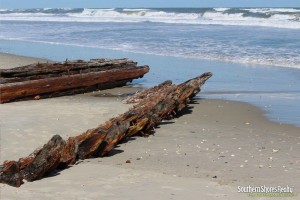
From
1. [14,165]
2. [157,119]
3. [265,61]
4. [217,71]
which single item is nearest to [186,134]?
[157,119]

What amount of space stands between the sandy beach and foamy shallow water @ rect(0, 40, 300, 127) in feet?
1.72

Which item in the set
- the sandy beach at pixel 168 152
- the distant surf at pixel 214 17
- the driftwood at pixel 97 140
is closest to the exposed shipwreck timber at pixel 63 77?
the sandy beach at pixel 168 152

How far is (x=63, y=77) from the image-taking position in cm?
1032

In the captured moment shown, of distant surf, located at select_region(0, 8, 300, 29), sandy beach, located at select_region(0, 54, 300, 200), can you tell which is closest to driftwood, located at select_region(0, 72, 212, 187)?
sandy beach, located at select_region(0, 54, 300, 200)

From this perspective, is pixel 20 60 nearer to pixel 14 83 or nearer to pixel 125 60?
pixel 125 60

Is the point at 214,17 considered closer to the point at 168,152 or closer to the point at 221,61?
the point at 221,61

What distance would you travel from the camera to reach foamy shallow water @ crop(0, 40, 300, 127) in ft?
32.0

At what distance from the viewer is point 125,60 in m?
11.9

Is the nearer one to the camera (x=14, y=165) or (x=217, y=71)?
(x=14, y=165)

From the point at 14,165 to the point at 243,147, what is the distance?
119 inches

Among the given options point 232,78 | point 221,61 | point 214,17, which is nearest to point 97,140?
point 232,78

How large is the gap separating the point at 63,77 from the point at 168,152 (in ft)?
14.7

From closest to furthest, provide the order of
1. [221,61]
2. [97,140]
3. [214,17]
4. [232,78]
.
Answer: [97,140] < [232,78] < [221,61] < [214,17]

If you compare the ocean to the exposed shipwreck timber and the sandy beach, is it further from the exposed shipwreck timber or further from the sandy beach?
the sandy beach
